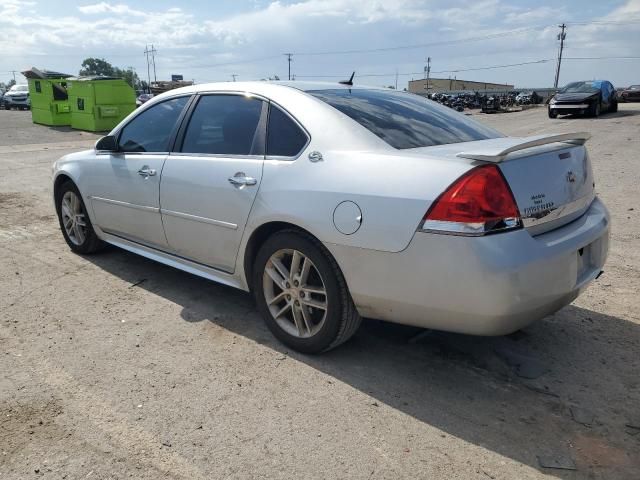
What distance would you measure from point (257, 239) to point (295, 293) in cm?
44

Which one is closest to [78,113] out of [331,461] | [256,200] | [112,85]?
[112,85]

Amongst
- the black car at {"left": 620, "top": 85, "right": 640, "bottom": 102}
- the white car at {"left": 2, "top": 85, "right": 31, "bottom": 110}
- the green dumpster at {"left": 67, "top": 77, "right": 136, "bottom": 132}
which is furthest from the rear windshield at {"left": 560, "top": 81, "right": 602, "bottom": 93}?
the white car at {"left": 2, "top": 85, "right": 31, "bottom": 110}

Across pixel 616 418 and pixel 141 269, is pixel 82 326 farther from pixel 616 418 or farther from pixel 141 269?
pixel 616 418

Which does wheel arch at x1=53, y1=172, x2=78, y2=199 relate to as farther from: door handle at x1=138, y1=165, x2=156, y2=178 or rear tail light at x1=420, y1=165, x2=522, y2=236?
rear tail light at x1=420, y1=165, x2=522, y2=236

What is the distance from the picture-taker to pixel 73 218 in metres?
5.17

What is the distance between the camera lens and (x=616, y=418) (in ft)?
8.70

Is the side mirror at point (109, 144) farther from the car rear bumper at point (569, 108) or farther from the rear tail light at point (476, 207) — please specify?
the car rear bumper at point (569, 108)

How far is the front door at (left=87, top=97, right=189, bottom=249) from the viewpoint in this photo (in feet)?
13.4

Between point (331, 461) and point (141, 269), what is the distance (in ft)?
10.1

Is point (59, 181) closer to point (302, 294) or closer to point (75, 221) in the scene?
point (75, 221)

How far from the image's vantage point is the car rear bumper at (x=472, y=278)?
2.48 metres

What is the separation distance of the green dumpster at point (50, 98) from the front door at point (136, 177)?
18197mm

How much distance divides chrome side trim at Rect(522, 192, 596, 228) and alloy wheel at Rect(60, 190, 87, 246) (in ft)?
13.2

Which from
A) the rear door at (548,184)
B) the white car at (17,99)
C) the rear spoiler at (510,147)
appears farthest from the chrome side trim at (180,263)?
the white car at (17,99)
